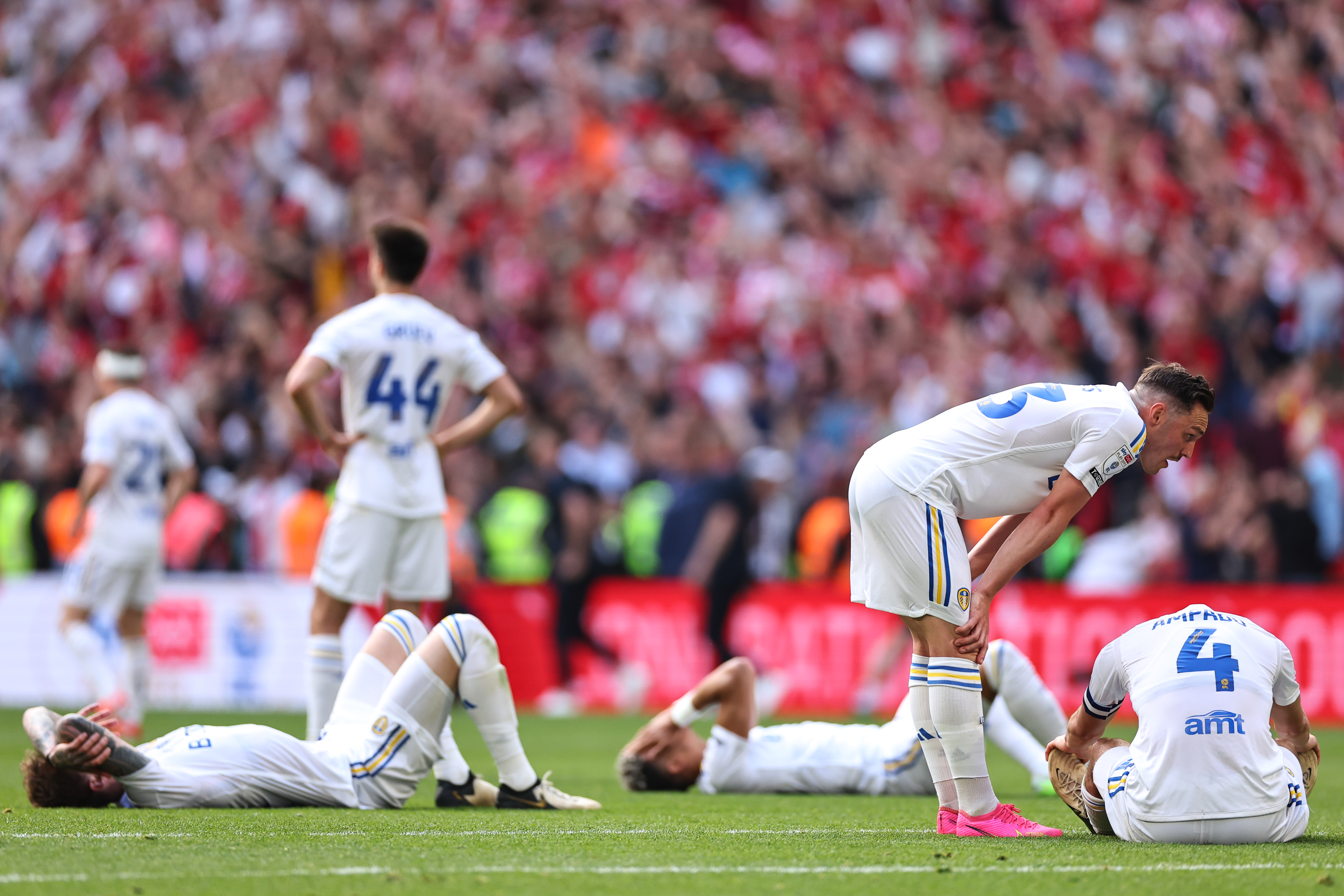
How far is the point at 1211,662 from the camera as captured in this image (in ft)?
17.0

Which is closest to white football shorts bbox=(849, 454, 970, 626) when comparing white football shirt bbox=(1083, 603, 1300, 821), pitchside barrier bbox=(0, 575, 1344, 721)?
white football shirt bbox=(1083, 603, 1300, 821)

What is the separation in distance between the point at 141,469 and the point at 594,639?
5.48 metres

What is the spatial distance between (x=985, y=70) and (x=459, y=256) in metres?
Result: 7.42

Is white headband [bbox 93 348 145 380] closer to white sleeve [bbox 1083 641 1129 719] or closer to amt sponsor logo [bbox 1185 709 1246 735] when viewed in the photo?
white sleeve [bbox 1083 641 1129 719]

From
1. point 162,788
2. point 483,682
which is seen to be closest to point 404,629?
point 483,682

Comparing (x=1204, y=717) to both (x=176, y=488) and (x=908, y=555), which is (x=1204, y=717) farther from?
(x=176, y=488)

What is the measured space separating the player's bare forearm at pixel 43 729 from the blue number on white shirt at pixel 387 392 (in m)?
2.49

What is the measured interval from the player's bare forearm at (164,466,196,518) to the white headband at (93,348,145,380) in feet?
2.47

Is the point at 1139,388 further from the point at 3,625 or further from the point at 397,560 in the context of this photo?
the point at 3,625

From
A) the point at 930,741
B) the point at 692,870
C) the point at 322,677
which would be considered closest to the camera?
the point at 692,870

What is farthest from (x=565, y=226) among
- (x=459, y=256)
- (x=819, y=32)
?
(x=819, y=32)

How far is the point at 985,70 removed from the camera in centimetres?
2120

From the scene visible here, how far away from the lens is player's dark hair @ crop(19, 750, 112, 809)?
602 cm

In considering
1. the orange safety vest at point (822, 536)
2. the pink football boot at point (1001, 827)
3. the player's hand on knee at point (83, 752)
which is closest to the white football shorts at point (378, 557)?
the player's hand on knee at point (83, 752)
